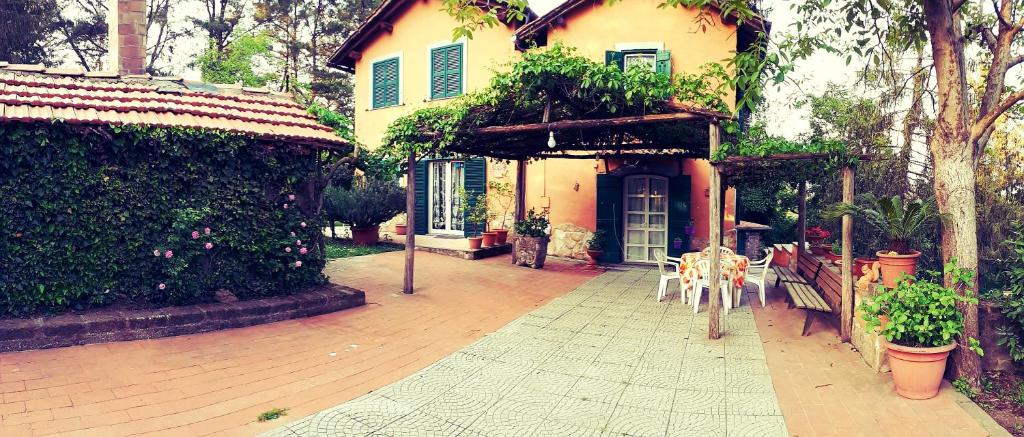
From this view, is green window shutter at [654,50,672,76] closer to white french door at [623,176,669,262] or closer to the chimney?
white french door at [623,176,669,262]

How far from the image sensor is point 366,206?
12.9 m

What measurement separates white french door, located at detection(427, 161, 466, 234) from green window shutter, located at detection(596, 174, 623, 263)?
3.71m

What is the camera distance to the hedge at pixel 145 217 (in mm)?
5211

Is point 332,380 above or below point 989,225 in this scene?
below

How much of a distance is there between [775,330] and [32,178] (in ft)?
25.6

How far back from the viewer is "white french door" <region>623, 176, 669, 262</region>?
1137cm

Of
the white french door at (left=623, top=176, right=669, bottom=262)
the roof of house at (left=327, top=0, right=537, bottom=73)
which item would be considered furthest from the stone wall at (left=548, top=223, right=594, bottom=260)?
the roof of house at (left=327, top=0, right=537, bottom=73)

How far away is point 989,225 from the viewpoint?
21.5ft

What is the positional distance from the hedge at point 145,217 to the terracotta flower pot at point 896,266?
6290mm

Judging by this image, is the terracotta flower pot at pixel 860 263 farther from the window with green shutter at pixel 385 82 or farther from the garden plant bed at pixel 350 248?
the window with green shutter at pixel 385 82

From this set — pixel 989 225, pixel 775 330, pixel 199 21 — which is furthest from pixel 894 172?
pixel 199 21

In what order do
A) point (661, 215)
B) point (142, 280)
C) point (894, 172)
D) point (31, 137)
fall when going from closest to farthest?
→ 1. point (31, 137)
2. point (142, 280)
3. point (894, 172)
4. point (661, 215)

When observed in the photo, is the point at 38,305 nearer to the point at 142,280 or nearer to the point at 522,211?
the point at 142,280

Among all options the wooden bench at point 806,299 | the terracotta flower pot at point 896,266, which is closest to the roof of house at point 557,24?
the wooden bench at point 806,299
